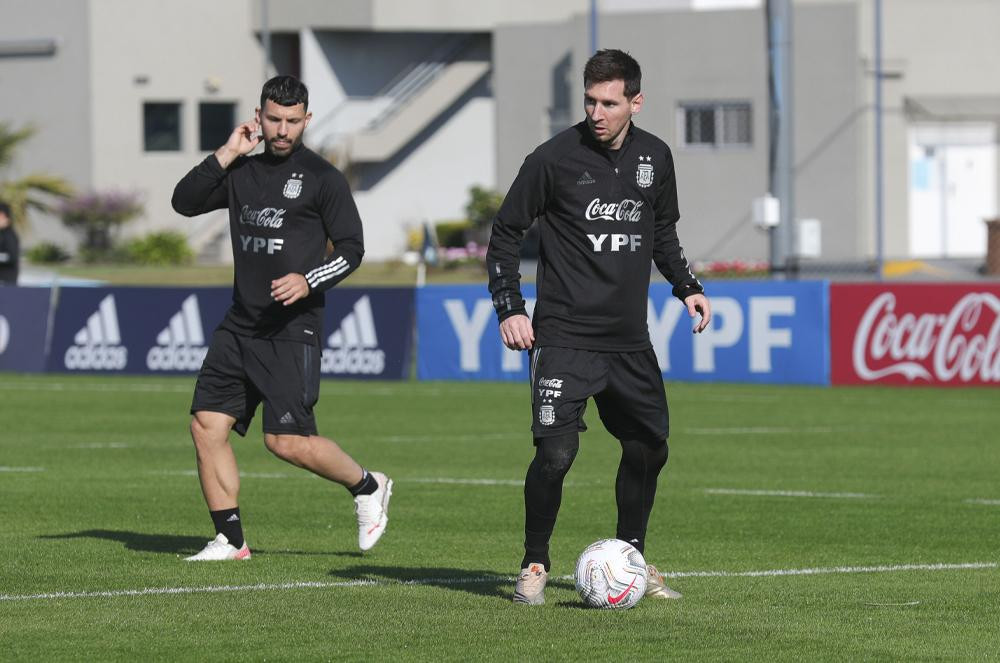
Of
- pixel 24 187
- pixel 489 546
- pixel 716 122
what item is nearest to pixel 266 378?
pixel 489 546

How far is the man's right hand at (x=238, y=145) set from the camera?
930 centimetres

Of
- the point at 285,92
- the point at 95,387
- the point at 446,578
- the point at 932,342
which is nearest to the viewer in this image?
the point at 446,578

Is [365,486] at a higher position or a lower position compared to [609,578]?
higher

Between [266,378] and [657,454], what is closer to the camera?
[657,454]

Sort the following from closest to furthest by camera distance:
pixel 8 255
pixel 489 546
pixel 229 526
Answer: pixel 229 526 → pixel 489 546 → pixel 8 255

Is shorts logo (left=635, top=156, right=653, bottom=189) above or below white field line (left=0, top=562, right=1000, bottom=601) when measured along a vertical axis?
above

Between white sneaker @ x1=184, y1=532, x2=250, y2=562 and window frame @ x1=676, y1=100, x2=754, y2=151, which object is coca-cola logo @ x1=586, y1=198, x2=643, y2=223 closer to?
white sneaker @ x1=184, y1=532, x2=250, y2=562

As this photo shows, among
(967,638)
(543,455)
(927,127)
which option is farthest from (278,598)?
(927,127)

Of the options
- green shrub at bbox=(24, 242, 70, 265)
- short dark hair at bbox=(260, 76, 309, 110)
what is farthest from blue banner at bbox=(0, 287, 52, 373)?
green shrub at bbox=(24, 242, 70, 265)

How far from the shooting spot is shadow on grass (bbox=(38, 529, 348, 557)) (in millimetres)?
9930

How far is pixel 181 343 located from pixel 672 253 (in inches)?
661

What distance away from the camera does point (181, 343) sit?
24625 mm

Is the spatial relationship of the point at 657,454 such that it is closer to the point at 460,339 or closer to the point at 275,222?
the point at 275,222

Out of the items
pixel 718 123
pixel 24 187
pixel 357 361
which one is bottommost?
pixel 357 361
